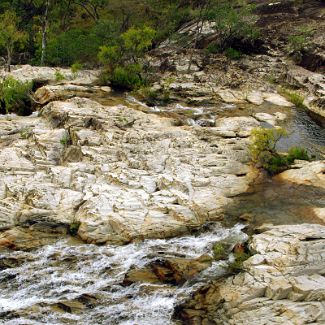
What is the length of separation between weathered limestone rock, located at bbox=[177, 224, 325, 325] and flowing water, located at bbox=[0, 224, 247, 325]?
1.09 meters

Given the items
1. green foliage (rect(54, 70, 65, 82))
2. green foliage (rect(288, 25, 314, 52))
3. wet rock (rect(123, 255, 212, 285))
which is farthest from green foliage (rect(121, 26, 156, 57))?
wet rock (rect(123, 255, 212, 285))

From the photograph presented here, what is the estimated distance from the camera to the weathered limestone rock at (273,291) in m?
16.1

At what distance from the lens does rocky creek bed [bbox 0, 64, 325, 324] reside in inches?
691

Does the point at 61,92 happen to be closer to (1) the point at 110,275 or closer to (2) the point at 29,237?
(2) the point at 29,237

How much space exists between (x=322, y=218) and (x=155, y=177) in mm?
9732

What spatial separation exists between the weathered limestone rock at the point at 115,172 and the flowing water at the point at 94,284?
0.97 metres

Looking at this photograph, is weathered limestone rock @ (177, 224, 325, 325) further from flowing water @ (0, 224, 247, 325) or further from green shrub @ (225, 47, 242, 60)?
green shrub @ (225, 47, 242, 60)

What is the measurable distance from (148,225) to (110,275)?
3.49m

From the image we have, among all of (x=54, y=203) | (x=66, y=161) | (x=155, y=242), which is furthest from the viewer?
(x=66, y=161)

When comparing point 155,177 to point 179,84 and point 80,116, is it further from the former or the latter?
point 179,84

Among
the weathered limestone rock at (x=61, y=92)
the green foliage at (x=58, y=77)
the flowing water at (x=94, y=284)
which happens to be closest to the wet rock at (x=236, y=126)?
the flowing water at (x=94, y=284)

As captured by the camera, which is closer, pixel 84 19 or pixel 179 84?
pixel 179 84

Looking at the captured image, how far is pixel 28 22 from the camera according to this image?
66000mm

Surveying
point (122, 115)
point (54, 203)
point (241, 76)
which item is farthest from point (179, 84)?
point (54, 203)
